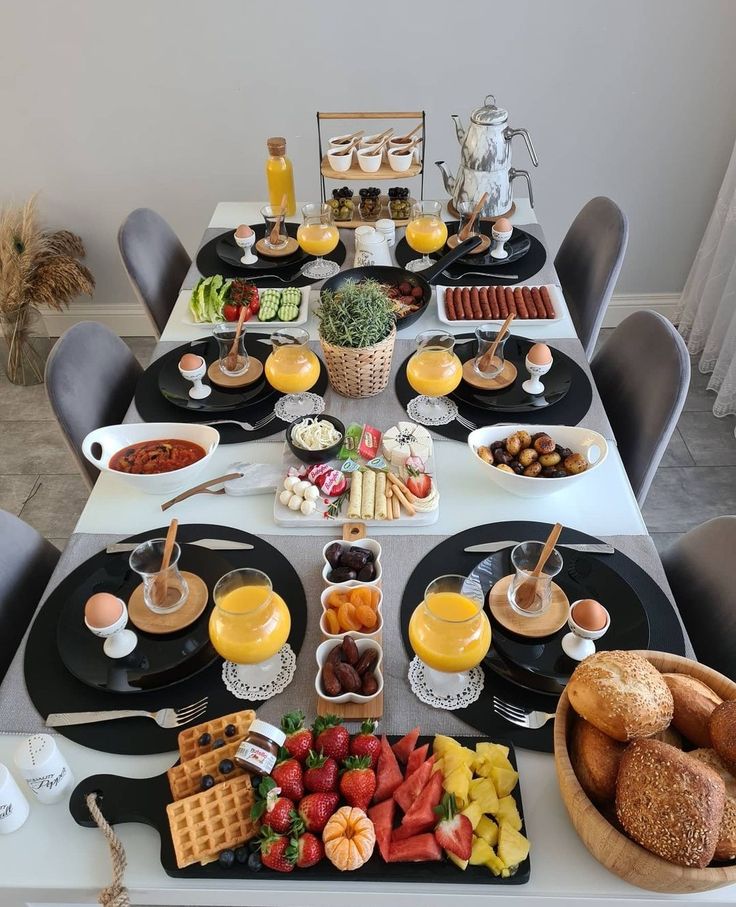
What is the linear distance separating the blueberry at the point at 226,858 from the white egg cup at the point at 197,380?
1000mm

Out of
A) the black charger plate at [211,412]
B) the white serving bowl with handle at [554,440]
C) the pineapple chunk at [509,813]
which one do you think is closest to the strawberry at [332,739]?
the pineapple chunk at [509,813]

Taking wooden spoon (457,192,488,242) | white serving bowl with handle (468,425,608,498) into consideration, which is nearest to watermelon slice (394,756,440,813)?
white serving bowl with handle (468,425,608,498)

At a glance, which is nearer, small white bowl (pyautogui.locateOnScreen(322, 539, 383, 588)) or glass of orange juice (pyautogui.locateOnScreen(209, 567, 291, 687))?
glass of orange juice (pyautogui.locateOnScreen(209, 567, 291, 687))

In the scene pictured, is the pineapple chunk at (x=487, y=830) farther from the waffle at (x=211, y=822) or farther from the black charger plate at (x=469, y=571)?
the waffle at (x=211, y=822)

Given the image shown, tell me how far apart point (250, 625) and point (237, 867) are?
32 centimetres

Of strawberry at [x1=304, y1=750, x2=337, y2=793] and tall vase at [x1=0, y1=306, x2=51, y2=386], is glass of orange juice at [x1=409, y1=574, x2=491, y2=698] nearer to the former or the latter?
strawberry at [x1=304, y1=750, x2=337, y2=793]

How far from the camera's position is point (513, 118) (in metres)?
2.87

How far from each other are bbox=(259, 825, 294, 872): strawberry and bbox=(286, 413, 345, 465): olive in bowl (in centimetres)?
74

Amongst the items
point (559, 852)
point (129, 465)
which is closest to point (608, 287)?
point (129, 465)

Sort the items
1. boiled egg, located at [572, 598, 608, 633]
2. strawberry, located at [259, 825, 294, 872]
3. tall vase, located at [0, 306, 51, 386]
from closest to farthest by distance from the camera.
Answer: strawberry, located at [259, 825, 294, 872], boiled egg, located at [572, 598, 608, 633], tall vase, located at [0, 306, 51, 386]

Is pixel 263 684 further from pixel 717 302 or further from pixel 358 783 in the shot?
pixel 717 302

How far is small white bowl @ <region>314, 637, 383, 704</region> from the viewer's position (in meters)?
1.05

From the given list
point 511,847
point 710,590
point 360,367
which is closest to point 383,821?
point 511,847

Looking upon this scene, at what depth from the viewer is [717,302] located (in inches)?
119
